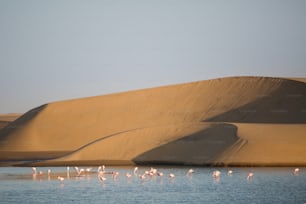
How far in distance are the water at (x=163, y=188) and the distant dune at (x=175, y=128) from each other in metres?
8.90

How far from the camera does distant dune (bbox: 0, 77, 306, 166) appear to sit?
6538 cm

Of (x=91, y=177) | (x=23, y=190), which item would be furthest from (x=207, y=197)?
(x=91, y=177)

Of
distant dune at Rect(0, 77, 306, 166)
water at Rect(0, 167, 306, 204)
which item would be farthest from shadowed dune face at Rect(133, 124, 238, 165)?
water at Rect(0, 167, 306, 204)

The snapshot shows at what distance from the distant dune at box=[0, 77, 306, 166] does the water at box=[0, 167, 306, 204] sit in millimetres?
8903

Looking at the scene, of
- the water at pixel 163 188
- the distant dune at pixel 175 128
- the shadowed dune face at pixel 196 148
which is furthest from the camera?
the shadowed dune face at pixel 196 148

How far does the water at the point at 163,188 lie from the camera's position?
37.9 m

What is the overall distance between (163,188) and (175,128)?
3090 centimetres

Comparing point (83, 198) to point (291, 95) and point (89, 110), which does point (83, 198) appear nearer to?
point (291, 95)

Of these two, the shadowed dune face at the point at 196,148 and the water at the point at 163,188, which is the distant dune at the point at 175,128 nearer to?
the shadowed dune face at the point at 196,148

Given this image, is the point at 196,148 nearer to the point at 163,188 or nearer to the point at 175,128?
the point at 175,128

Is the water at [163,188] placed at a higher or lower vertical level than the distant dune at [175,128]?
lower

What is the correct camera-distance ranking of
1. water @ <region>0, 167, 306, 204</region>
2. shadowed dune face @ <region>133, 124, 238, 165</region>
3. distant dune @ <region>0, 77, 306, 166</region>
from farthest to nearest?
shadowed dune face @ <region>133, 124, 238, 165</region> → distant dune @ <region>0, 77, 306, 166</region> → water @ <region>0, 167, 306, 204</region>

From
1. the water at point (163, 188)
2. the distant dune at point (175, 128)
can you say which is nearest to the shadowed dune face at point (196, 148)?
the distant dune at point (175, 128)

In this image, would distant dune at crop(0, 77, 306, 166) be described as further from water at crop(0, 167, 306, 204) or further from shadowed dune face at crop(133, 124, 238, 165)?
water at crop(0, 167, 306, 204)
